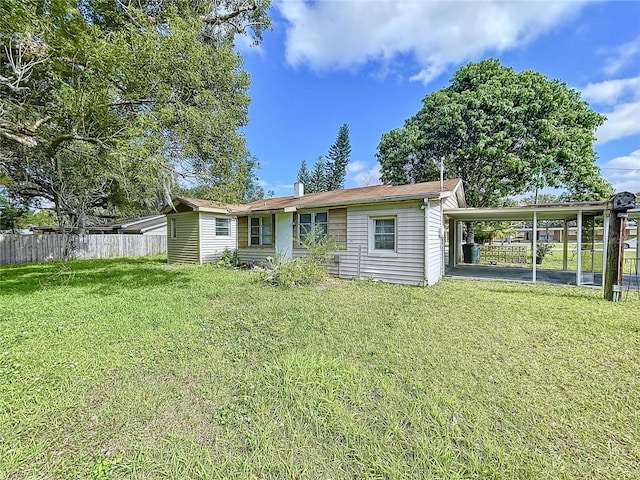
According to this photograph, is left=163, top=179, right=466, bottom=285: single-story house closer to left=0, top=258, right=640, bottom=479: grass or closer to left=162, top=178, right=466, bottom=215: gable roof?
left=162, top=178, right=466, bottom=215: gable roof

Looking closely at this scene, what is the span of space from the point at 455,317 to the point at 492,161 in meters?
12.8

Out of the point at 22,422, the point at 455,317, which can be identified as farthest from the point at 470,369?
the point at 22,422

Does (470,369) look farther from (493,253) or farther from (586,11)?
(493,253)

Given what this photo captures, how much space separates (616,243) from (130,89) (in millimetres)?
11495

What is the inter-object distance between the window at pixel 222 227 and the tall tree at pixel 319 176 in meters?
20.3

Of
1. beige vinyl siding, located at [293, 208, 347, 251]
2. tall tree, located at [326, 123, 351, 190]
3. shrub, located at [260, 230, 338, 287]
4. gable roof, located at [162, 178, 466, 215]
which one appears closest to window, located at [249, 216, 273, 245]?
gable roof, located at [162, 178, 466, 215]

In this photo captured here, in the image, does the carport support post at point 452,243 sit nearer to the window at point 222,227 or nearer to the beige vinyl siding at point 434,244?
the beige vinyl siding at point 434,244

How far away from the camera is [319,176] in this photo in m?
33.3

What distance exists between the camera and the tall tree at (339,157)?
31.0 meters

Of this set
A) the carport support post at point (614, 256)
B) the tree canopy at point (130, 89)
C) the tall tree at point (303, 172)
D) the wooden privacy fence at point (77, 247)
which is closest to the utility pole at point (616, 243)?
the carport support post at point (614, 256)

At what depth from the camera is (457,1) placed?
7.88 meters

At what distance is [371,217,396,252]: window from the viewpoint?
325 inches

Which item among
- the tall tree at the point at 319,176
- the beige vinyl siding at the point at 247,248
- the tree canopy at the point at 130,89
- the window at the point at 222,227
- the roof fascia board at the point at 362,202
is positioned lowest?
the beige vinyl siding at the point at 247,248

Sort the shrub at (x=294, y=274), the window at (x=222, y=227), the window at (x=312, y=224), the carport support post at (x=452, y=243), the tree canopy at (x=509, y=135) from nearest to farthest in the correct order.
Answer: the shrub at (x=294, y=274)
the window at (x=312, y=224)
the carport support post at (x=452, y=243)
the tree canopy at (x=509, y=135)
the window at (x=222, y=227)
